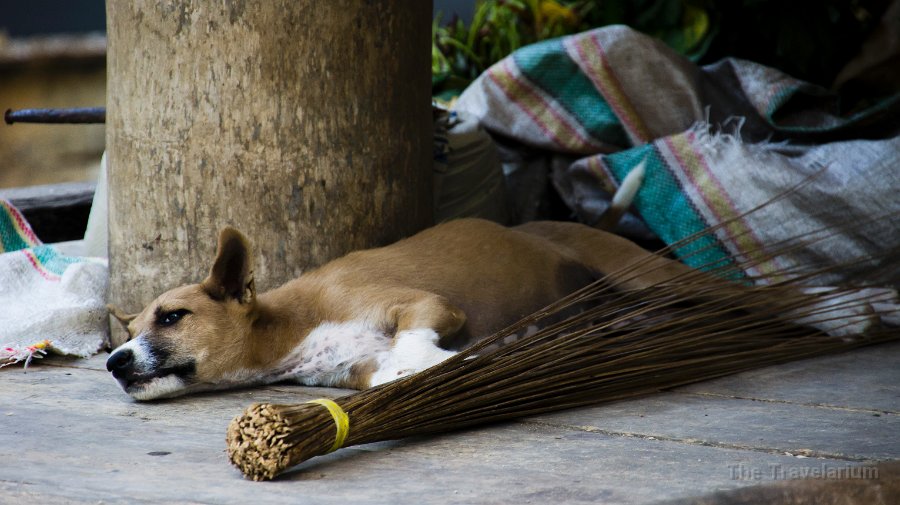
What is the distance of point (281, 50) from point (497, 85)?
1885mm

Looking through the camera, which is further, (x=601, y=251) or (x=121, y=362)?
(x=601, y=251)

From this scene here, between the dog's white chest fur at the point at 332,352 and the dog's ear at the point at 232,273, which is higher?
the dog's ear at the point at 232,273

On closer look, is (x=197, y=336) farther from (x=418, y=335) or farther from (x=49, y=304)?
(x=49, y=304)

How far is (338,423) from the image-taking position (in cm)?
233

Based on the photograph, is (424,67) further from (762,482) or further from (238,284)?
(762,482)

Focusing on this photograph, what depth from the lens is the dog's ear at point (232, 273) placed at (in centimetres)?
292

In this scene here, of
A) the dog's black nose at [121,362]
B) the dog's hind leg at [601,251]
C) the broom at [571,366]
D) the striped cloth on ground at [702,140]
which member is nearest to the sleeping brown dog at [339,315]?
the dog's black nose at [121,362]

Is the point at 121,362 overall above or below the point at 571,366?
below

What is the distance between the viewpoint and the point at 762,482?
210cm

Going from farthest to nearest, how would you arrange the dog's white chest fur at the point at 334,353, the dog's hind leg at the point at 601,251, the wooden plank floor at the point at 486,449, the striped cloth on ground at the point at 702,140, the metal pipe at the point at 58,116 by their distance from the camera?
1. the metal pipe at the point at 58,116
2. the striped cloth on ground at the point at 702,140
3. the dog's hind leg at the point at 601,251
4. the dog's white chest fur at the point at 334,353
5. the wooden plank floor at the point at 486,449

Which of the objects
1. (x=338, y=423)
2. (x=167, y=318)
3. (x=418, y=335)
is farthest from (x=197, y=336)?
(x=338, y=423)

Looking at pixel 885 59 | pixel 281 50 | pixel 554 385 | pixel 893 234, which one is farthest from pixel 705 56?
pixel 554 385

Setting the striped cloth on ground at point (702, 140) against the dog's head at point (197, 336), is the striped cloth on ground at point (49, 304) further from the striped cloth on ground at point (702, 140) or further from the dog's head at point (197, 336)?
the striped cloth on ground at point (702, 140)

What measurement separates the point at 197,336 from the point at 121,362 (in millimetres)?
214
